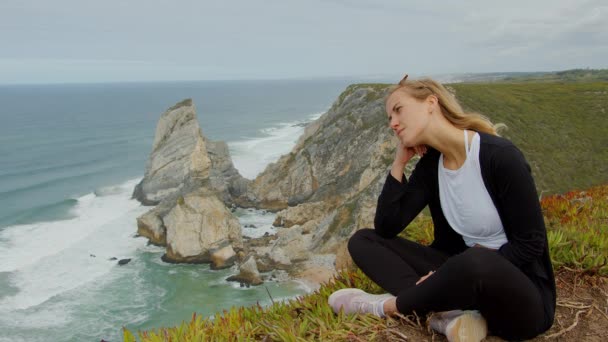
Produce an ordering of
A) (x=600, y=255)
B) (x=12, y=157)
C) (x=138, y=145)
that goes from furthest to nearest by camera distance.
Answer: (x=138, y=145) < (x=12, y=157) < (x=600, y=255)

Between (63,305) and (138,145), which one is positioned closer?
(63,305)

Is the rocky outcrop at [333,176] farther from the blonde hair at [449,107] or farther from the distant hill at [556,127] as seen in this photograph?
the blonde hair at [449,107]

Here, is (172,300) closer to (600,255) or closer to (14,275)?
(14,275)

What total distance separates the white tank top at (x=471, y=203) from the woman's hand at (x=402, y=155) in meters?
0.22

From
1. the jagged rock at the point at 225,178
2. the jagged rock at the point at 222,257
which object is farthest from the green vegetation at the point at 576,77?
the jagged rock at the point at 222,257

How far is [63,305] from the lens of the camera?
28.1 meters

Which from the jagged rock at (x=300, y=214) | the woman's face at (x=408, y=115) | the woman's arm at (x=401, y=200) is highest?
the woman's face at (x=408, y=115)

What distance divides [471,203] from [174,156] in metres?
48.5

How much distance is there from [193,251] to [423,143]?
110 feet

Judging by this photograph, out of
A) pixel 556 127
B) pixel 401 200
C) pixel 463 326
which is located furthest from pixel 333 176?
pixel 463 326

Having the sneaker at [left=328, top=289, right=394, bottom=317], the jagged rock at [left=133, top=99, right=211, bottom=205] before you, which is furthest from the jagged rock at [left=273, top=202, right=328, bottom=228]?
the sneaker at [left=328, top=289, right=394, bottom=317]

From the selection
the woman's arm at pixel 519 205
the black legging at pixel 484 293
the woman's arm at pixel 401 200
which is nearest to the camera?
the black legging at pixel 484 293

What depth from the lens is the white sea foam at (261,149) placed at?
2662 inches

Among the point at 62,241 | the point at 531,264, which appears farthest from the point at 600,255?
the point at 62,241
